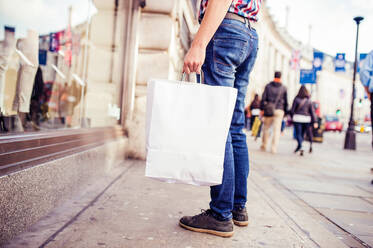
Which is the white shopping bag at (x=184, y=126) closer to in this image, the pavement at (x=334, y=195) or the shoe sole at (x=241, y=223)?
the shoe sole at (x=241, y=223)

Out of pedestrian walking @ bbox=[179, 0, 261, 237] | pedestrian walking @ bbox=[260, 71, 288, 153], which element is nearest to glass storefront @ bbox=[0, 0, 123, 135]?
pedestrian walking @ bbox=[179, 0, 261, 237]

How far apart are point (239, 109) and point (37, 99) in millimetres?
1673

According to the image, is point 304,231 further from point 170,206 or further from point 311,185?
point 311,185

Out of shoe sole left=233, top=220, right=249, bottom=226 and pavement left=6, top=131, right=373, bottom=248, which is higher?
shoe sole left=233, top=220, right=249, bottom=226

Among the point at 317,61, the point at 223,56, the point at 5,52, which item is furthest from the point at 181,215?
the point at 317,61

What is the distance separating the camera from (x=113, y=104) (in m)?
4.82

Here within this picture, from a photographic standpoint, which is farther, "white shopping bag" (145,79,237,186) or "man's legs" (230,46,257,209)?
"man's legs" (230,46,257,209)

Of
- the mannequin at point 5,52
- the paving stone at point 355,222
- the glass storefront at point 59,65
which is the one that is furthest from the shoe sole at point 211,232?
the mannequin at point 5,52

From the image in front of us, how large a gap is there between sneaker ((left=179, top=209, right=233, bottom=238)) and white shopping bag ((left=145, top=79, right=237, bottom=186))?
0.46m

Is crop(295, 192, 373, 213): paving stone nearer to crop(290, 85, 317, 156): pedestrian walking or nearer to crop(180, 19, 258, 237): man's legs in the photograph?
crop(180, 19, 258, 237): man's legs

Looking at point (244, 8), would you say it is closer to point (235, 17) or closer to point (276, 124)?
point (235, 17)

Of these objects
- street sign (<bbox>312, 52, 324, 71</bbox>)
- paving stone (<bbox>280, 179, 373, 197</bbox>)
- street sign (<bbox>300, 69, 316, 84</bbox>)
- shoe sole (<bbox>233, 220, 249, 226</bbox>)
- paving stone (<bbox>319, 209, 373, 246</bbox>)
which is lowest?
paving stone (<bbox>280, 179, 373, 197</bbox>)

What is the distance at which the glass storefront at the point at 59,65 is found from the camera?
7.54 ft

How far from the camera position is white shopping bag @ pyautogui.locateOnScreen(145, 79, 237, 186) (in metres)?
1.77
